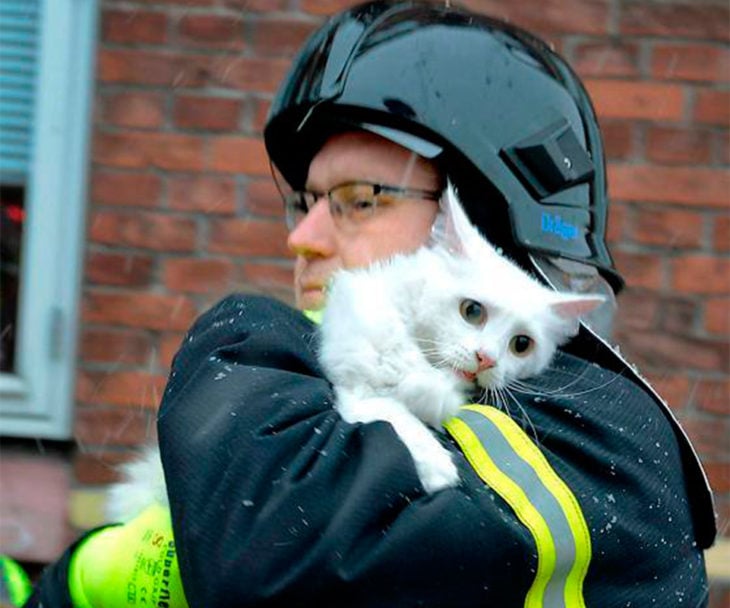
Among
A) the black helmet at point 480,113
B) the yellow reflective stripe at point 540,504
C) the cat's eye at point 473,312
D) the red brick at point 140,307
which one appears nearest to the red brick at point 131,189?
the red brick at point 140,307

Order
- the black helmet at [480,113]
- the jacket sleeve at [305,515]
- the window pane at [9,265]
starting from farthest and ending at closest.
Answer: the window pane at [9,265] < the black helmet at [480,113] < the jacket sleeve at [305,515]

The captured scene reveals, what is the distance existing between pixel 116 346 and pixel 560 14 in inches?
60.1

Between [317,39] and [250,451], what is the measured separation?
88 centimetres

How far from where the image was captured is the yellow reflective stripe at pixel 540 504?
5.16ft

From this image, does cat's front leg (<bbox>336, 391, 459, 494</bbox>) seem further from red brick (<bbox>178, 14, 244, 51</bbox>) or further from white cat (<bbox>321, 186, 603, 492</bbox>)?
red brick (<bbox>178, 14, 244, 51</bbox>)

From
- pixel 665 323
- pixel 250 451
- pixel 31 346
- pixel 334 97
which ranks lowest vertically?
pixel 31 346

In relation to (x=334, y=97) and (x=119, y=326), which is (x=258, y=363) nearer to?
(x=334, y=97)

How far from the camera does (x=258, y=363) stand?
5.53 feet

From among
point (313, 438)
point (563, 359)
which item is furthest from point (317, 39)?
point (313, 438)

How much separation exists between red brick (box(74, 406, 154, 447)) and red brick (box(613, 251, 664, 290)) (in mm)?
1352

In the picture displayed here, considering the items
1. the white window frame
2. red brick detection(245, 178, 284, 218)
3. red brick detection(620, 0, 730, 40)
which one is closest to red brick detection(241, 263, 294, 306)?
red brick detection(245, 178, 284, 218)

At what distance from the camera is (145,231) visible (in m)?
3.79

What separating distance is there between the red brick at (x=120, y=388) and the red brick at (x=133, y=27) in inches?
36.2

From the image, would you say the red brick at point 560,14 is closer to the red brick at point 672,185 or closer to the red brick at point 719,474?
the red brick at point 672,185
